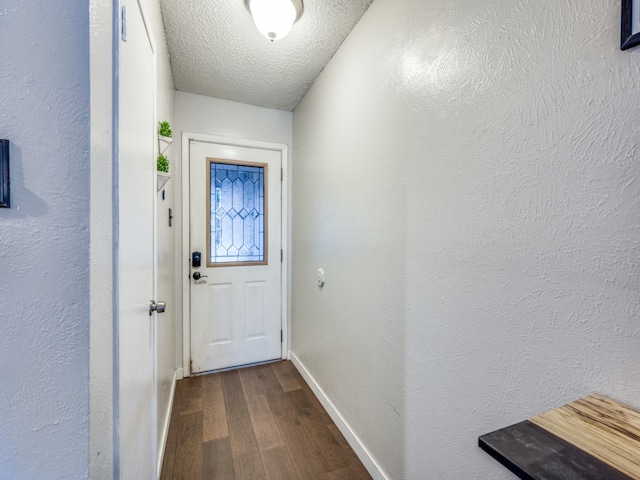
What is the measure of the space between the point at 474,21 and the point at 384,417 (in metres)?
1.67

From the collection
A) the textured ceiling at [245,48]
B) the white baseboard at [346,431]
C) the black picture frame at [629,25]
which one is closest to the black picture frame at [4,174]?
the black picture frame at [629,25]

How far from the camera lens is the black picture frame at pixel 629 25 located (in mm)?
539

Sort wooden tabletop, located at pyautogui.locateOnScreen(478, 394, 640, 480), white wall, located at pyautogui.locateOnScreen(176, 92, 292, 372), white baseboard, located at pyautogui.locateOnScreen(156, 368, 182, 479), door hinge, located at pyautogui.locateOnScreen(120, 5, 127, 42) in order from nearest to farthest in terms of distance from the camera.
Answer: wooden tabletop, located at pyautogui.locateOnScreen(478, 394, 640, 480) < door hinge, located at pyautogui.locateOnScreen(120, 5, 127, 42) < white baseboard, located at pyautogui.locateOnScreen(156, 368, 182, 479) < white wall, located at pyautogui.locateOnScreen(176, 92, 292, 372)

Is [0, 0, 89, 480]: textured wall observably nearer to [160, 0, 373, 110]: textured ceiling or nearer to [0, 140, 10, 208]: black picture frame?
[0, 140, 10, 208]: black picture frame

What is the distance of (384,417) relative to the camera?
137 centimetres

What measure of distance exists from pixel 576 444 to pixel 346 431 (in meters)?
1.49

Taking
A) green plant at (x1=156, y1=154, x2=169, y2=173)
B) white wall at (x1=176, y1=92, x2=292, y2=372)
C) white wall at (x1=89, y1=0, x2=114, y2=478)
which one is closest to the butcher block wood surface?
white wall at (x1=89, y1=0, x2=114, y2=478)

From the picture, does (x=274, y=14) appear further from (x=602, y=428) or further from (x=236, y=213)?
(x=602, y=428)

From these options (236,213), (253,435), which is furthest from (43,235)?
(236,213)

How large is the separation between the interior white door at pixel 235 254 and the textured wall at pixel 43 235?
1.94 meters

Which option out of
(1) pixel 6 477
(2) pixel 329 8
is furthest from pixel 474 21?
(1) pixel 6 477

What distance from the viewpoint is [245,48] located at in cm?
182

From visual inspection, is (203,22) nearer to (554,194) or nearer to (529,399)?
(554,194)

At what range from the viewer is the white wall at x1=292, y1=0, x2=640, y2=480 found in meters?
0.60
